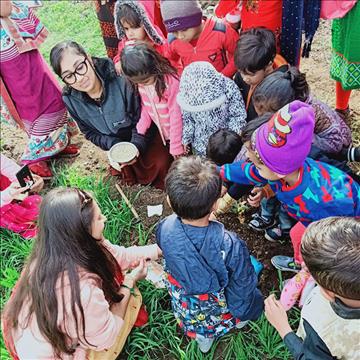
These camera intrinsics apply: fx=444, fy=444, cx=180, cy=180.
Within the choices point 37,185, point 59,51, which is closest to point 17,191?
point 37,185

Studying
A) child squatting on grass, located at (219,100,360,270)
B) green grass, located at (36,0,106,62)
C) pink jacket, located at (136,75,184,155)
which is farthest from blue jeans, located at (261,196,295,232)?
green grass, located at (36,0,106,62)

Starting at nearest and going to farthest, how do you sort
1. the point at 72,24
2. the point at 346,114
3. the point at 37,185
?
the point at 37,185 → the point at 346,114 → the point at 72,24

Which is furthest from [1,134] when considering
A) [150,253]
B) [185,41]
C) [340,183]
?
[340,183]

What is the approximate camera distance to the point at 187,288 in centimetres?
195

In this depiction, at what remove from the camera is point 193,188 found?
1806 mm

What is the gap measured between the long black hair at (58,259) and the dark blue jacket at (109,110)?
1.35 meters

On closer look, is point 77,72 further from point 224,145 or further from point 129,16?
point 224,145

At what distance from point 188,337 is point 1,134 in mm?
2913

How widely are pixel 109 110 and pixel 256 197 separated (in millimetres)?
1260

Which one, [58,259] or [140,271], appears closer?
[58,259]

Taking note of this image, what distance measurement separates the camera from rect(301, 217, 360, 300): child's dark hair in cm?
139

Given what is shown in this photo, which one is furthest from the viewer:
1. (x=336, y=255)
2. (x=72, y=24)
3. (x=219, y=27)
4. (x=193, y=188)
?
(x=72, y=24)

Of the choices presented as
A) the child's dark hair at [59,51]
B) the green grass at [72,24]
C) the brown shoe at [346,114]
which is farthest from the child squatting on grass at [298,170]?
the green grass at [72,24]

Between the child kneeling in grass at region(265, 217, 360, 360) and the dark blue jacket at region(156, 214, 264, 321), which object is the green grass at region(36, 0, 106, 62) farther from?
the child kneeling in grass at region(265, 217, 360, 360)
